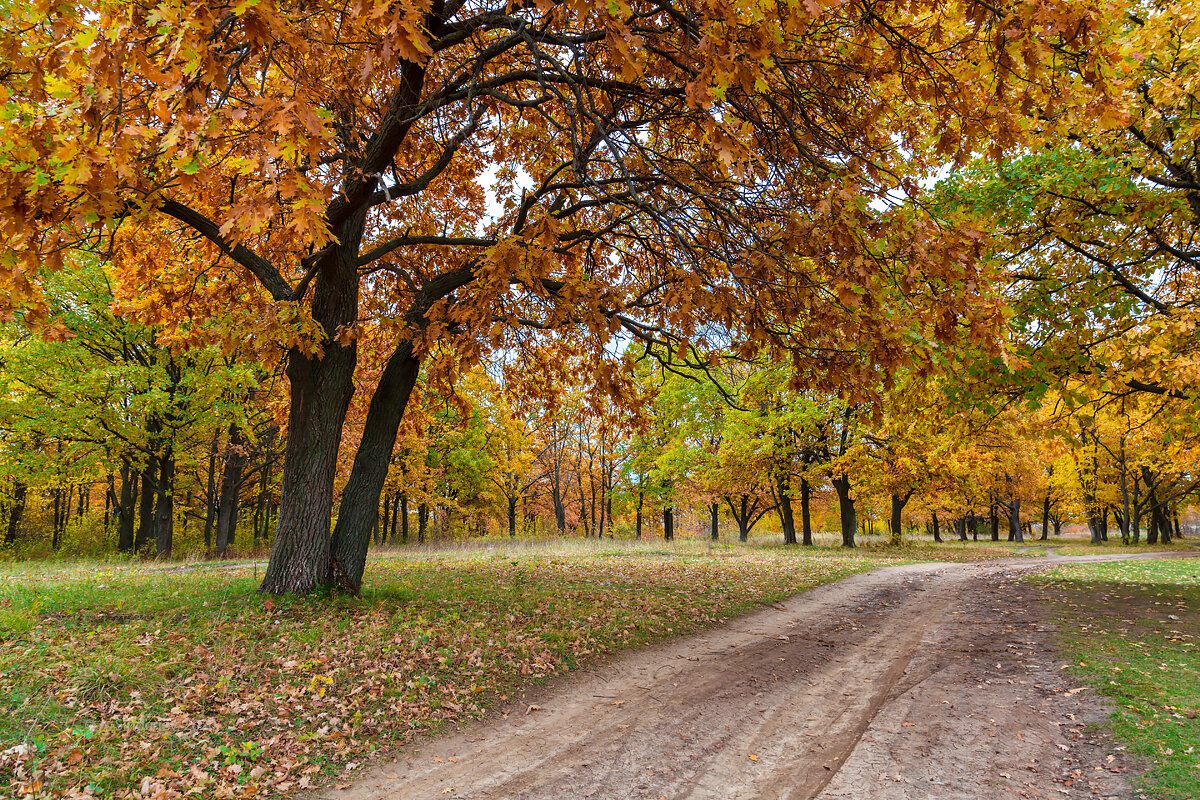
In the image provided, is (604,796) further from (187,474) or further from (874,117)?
(187,474)

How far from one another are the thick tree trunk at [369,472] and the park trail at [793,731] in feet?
12.7

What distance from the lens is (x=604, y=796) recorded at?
3.87m

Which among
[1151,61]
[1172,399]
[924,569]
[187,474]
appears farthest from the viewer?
[187,474]

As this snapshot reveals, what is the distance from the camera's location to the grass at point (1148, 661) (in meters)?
4.06

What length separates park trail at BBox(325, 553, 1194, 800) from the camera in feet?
13.0

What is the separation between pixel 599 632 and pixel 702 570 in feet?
23.2

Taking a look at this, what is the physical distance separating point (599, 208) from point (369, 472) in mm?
5896

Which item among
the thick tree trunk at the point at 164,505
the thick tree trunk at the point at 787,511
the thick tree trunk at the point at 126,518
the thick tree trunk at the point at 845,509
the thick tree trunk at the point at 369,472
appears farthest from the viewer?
the thick tree trunk at the point at 787,511

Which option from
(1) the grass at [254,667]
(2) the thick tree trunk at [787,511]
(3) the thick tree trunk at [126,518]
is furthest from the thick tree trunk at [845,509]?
(3) the thick tree trunk at [126,518]

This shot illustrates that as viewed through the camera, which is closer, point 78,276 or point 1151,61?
point 1151,61

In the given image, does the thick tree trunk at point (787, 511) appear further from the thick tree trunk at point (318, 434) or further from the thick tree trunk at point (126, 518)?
the thick tree trunk at point (126, 518)

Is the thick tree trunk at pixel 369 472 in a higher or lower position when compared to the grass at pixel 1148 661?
higher

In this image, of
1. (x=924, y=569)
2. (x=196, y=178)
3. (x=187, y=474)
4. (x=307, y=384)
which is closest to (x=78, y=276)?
(x=187, y=474)

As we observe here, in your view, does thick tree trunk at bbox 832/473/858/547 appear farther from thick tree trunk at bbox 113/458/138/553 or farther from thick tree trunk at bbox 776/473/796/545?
thick tree trunk at bbox 113/458/138/553
